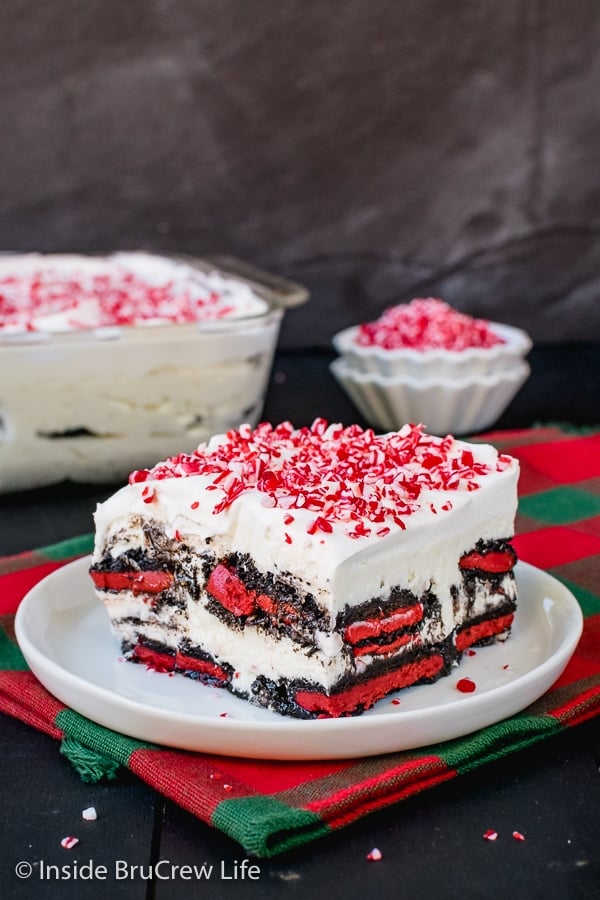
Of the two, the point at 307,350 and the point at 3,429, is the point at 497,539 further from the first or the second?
the point at 307,350

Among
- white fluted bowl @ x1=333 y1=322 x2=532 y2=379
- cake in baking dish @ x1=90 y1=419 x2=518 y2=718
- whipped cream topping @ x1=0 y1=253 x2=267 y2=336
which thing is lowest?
white fluted bowl @ x1=333 y1=322 x2=532 y2=379

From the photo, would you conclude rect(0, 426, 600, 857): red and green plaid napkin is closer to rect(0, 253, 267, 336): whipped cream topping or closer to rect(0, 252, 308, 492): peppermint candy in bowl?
rect(0, 252, 308, 492): peppermint candy in bowl

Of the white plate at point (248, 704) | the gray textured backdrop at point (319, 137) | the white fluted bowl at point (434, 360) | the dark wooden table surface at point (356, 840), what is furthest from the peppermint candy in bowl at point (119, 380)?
the gray textured backdrop at point (319, 137)

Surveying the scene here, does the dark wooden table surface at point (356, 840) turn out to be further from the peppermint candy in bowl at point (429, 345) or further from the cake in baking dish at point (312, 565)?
the peppermint candy in bowl at point (429, 345)

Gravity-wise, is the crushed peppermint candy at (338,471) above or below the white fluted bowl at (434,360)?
above

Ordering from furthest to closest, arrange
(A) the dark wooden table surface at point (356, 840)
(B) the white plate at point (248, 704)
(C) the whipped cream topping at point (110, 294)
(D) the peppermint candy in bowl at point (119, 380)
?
(C) the whipped cream topping at point (110, 294), (D) the peppermint candy in bowl at point (119, 380), (B) the white plate at point (248, 704), (A) the dark wooden table surface at point (356, 840)

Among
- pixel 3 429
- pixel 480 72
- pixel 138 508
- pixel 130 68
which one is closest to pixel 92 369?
pixel 3 429

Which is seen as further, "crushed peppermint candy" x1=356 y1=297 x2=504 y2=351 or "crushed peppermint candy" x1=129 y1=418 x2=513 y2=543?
"crushed peppermint candy" x1=356 y1=297 x2=504 y2=351

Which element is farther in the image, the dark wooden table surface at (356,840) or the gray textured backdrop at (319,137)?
the gray textured backdrop at (319,137)

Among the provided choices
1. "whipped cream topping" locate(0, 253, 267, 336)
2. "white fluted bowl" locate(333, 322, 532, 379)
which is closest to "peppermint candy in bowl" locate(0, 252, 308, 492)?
"whipped cream topping" locate(0, 253, 267, 336)
